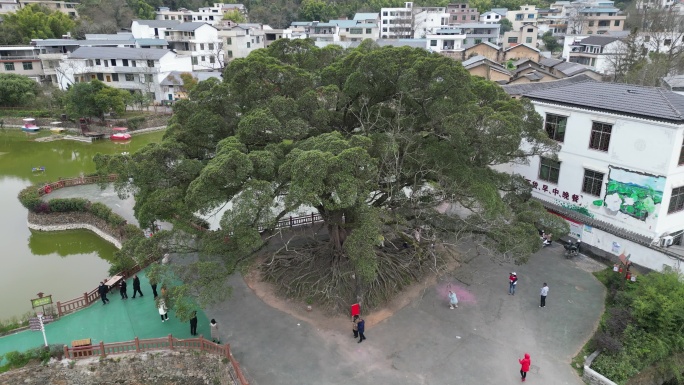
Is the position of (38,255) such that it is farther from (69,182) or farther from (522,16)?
(522,16)

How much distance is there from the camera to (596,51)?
5003cm

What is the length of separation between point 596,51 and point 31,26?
66.5 meters

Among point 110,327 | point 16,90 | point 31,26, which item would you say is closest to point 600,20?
point 16,90

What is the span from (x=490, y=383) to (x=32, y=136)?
41500 mm

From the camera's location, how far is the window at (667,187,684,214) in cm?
1527

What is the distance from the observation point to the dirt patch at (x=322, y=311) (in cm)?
1289

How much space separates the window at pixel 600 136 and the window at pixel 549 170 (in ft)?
5.52

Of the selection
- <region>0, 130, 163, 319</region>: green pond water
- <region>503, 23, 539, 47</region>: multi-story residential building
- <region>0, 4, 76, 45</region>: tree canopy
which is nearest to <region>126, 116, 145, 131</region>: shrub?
<region>0, 130, 163, 319</region>: green pond water

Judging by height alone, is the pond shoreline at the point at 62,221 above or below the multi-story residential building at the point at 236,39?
below

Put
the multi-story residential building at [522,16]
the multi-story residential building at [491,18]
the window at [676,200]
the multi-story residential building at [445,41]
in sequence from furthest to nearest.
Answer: the multi-story residential building at [522,16], the multi-story residential building at [491,18], the multi-story residential building at [445,41], the window at [676,200]

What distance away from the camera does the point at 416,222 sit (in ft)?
48.7

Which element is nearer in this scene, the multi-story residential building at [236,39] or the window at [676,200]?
the window at [676,200]

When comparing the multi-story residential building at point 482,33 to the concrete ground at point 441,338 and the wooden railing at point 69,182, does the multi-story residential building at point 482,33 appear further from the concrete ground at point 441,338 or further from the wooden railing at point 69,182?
the concrete ground at point 441,338

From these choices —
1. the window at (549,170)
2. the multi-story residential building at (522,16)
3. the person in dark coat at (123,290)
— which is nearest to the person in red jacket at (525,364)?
the window at (549,170)
